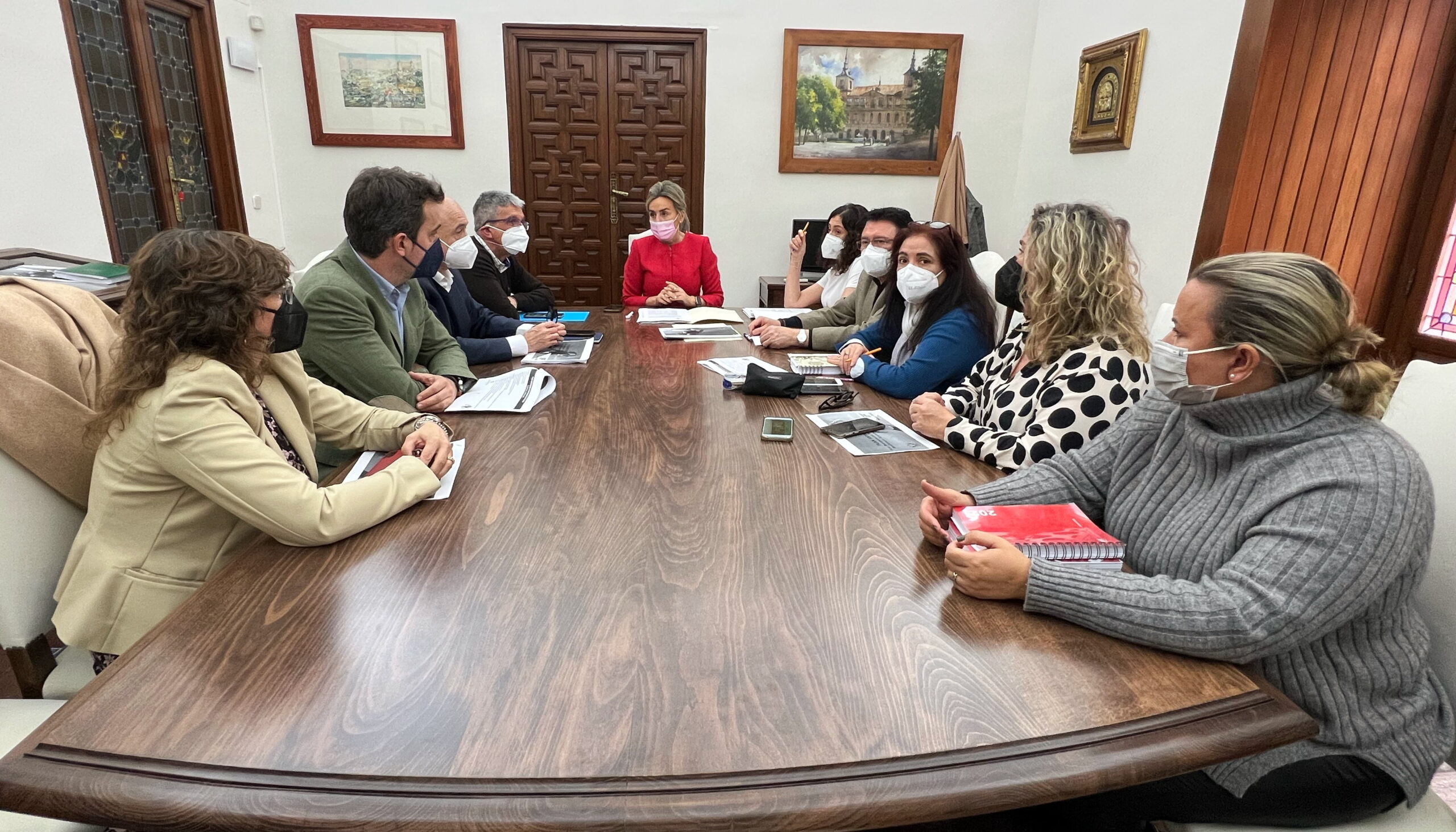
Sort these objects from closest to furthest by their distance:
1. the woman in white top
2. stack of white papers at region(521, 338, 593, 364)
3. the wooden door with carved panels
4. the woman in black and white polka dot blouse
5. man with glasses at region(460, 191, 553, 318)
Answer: the woman in black and white polka dot blouse, stack of white papers at region(521, 338, 593, 364), man with glasses at region(460, 191, 553, 318), the woman in white top, the wooden door with carved panels

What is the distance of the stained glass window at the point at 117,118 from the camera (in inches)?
133

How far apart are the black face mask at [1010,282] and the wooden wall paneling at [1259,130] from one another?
1.48 m

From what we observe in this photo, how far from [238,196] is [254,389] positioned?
3929 mm

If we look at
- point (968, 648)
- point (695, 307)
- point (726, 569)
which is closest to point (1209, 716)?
point (968, 648)

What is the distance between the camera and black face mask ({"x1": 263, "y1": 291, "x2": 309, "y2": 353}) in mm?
1377

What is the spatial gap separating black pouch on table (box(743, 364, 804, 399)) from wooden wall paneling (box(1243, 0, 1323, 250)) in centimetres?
211

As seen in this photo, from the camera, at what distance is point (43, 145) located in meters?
3.06

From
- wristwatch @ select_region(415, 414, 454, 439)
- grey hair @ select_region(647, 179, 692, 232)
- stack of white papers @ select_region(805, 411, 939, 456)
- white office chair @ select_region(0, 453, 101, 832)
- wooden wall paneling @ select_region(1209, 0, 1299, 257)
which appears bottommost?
white office chair @ select_region(0, 453, 101, 832)

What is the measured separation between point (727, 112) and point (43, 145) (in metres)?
3.48

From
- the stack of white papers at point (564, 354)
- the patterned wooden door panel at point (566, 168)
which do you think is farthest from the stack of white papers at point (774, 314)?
the patterned wooden door panel at point (566, 168)

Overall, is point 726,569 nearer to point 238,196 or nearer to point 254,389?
point 254,389

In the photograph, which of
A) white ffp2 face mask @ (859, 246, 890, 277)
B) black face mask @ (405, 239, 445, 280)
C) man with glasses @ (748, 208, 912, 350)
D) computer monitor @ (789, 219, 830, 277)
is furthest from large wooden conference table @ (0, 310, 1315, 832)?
computer monitor @ (789, 219, 830, 277)

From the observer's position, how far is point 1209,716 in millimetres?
844

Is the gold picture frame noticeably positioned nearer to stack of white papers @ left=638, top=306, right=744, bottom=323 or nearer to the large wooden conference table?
stack of white papers @ left=638, top=306, right=744, bottom=323
